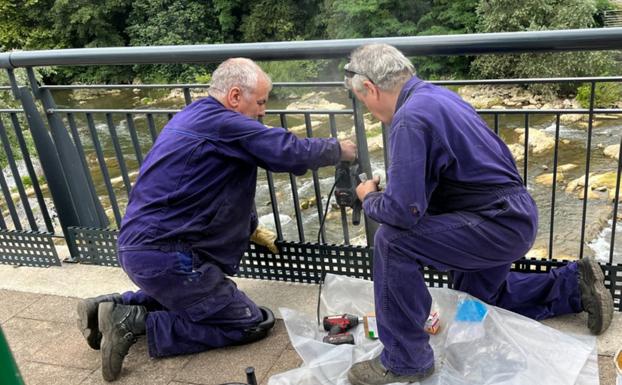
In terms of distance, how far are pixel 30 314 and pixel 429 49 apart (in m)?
2.59

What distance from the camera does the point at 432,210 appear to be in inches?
87.6

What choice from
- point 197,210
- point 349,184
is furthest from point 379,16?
point 197,210

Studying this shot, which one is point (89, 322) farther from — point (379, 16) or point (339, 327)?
point (379, 16)

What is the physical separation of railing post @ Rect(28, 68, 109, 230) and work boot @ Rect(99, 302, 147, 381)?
1099 millimetres

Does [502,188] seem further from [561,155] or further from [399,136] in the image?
[561,155]

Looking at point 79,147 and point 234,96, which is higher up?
point 234,96

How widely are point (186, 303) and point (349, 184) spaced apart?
927mm

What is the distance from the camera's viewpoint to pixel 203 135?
2.41 metres

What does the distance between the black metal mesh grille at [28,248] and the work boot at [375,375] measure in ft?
7.50

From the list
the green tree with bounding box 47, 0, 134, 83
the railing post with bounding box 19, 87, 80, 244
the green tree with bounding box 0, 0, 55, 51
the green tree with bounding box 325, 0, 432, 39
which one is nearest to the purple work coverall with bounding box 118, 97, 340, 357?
the railing post with bounding box 19, 87, 80, 244

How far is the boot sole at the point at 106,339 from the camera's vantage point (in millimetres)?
2484

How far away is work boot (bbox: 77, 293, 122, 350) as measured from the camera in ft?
8.57

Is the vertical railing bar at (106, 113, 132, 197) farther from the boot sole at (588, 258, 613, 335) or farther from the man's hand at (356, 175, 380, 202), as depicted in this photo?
the boot sole at (588, 258, 613, 335)

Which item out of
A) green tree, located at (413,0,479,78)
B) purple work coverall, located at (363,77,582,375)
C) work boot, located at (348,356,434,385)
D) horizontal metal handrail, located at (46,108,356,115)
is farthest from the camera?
green tree, located at (413,0,479,78)
